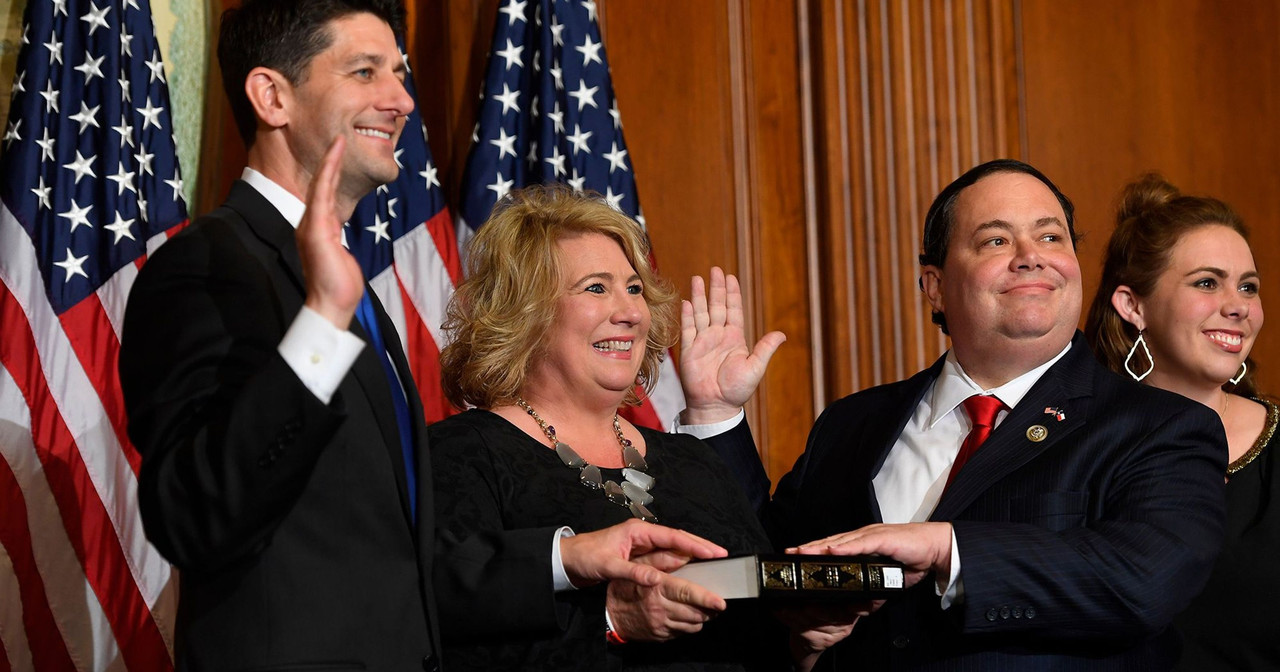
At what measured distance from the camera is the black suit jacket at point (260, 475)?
1.64m

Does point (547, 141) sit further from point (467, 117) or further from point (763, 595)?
point (763, 595)

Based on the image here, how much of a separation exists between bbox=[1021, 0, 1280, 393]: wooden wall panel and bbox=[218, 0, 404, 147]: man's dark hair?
10.6 ft

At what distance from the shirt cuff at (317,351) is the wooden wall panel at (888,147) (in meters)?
Result: 3.00

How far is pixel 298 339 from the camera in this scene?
1.66 metres

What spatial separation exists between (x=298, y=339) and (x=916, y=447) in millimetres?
1555

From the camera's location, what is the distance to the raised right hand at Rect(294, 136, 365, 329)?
1662mm

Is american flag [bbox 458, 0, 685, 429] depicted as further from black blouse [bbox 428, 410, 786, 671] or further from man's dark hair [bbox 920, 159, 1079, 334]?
black blouse [bbox 428, 410, 786, 671]

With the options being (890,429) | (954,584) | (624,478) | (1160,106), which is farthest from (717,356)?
(1160,106)

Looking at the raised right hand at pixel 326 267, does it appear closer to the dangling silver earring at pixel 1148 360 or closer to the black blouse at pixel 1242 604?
the black blouse at pixel 1242 604

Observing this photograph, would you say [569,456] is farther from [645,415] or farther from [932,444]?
[645,415]

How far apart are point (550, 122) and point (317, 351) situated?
2.43 m

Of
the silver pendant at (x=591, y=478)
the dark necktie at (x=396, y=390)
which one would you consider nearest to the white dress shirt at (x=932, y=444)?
the silver pendant at (x=591, y=478)

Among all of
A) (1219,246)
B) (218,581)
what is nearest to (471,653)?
(218,581)

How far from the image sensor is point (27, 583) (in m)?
3.25
